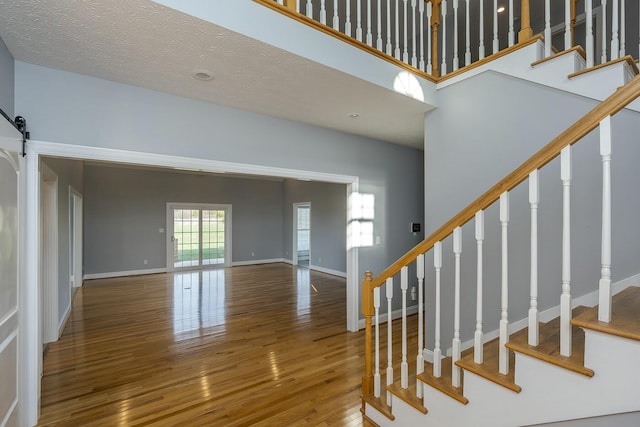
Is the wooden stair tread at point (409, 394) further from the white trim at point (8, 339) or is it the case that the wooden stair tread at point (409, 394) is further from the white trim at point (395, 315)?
the white trim at point (8, 339)

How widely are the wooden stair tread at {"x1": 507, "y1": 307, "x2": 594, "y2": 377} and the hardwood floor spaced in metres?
1.40

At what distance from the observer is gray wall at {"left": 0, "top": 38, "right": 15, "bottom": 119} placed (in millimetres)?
1888

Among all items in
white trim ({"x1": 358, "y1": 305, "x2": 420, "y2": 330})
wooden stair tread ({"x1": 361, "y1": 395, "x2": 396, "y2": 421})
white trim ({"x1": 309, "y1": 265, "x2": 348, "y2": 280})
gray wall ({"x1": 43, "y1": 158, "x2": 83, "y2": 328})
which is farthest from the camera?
white trim ({"x1": 309, "y1": 265, "x2": 348, "y2": 280})

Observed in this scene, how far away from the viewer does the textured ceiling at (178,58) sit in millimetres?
1695

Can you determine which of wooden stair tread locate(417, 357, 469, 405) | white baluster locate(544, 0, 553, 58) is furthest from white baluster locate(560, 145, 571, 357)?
white baluster locate(544, 0, 553, 58)

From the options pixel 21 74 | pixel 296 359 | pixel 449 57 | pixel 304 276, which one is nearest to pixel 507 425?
pixel 296 359

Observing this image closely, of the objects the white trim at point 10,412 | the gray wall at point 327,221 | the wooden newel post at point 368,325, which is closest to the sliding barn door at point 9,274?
the white trim at point 10,412

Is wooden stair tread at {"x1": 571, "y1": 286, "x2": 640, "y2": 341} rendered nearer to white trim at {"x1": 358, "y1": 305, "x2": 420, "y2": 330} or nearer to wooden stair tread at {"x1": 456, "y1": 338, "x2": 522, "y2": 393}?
wooden stair tread at {"x1": 456, "y1": 338, "x2": 522, "y2": 393}

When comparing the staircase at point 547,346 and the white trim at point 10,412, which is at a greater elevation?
the staircase at point 547,346

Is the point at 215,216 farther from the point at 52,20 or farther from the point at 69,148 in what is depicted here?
the point at 52,20

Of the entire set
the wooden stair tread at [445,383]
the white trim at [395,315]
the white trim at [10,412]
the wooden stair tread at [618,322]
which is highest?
the wooden stair tread at [618,322]

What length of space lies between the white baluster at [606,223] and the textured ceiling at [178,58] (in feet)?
5.62

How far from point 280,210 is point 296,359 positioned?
7113 millimetres

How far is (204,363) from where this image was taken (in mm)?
3111
